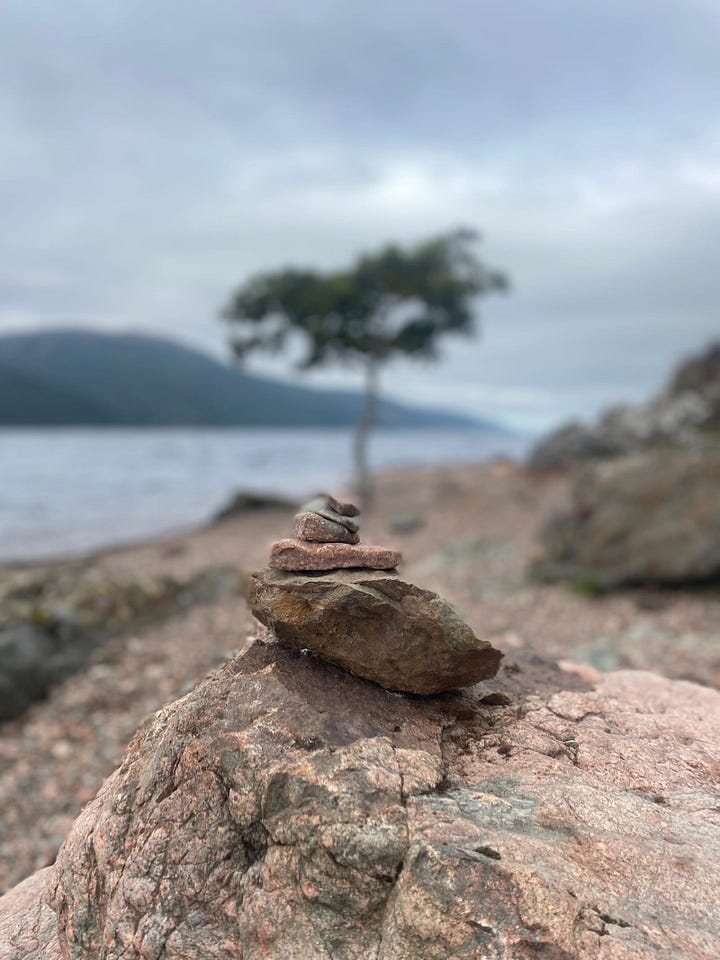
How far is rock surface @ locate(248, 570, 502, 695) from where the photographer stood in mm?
3236

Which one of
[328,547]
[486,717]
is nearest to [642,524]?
[486,717]

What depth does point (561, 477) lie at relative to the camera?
80.8 ft

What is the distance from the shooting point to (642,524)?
11062 millimetres

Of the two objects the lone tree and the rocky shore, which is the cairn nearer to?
the rocky shore

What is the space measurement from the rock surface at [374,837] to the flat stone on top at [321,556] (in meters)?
0.46

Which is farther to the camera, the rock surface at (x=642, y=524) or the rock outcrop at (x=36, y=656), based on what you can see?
the rock surface at (x=642, y=524)

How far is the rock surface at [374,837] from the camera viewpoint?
7.99ft

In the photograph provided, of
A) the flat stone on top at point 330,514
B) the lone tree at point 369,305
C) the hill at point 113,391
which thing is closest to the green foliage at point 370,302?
the lone tree at point 369,305

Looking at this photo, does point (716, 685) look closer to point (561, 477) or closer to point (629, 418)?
point (561, 477)

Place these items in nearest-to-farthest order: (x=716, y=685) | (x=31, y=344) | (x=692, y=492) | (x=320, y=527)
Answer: (x=320, y=527) < (x=716, y=685) < (x=692, y=492) < (x=31, y=344)

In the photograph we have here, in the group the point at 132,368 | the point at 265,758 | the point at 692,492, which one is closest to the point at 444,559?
the point at 692,492

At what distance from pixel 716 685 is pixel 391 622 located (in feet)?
17.1

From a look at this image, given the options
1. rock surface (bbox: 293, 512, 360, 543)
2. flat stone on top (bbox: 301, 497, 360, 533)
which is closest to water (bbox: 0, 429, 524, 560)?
flat stone on top (bbox: 301, 497, 360, 533)

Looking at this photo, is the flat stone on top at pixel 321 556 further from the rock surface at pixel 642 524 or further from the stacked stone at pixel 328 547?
the rock surface at pixel 642 524
